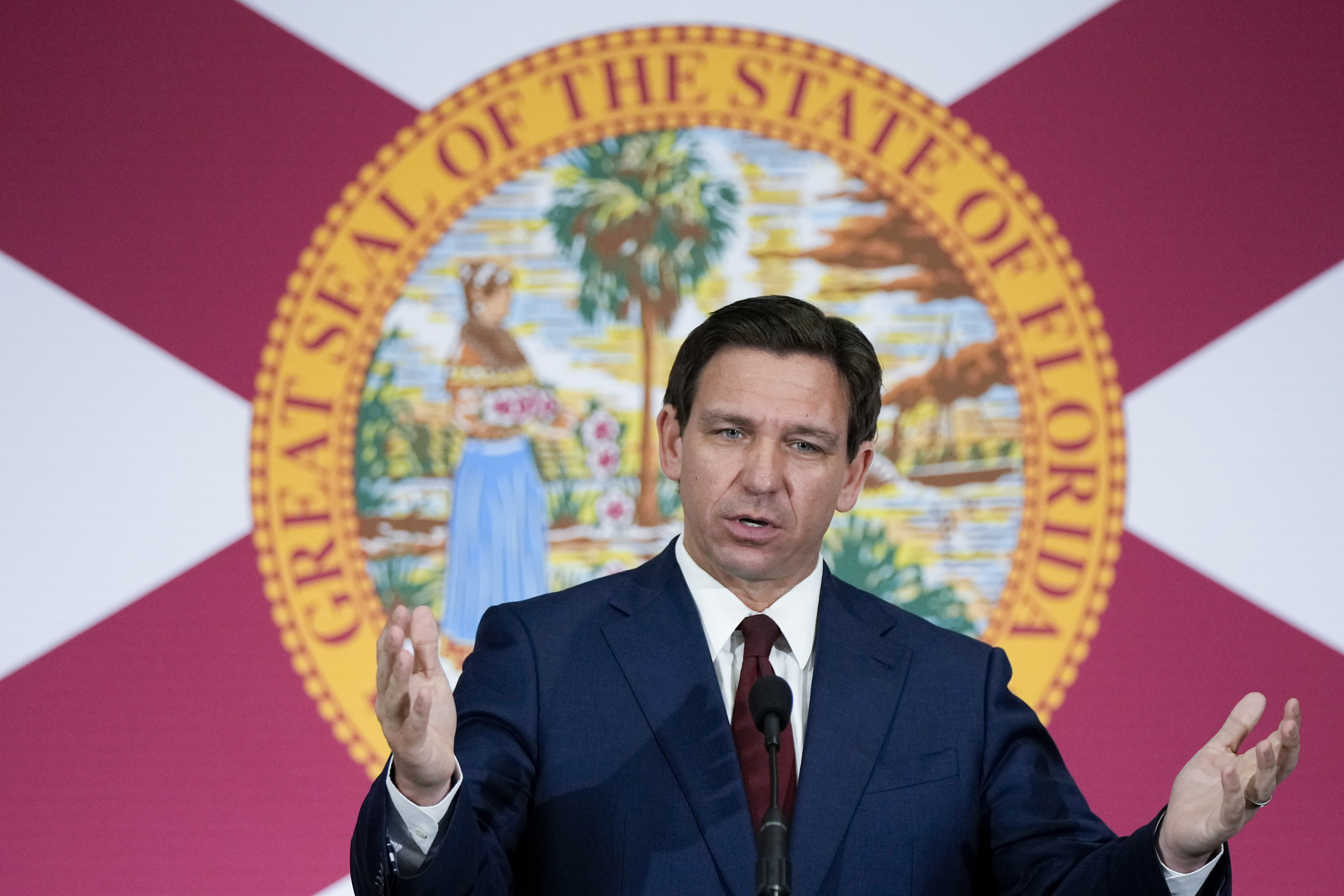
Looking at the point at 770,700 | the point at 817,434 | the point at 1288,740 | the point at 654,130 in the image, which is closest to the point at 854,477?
the point at 817,434

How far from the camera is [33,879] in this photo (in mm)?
2836

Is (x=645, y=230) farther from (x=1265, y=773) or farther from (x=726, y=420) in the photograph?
(x=1265, y=773)

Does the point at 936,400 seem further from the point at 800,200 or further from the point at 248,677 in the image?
the point at 248,677

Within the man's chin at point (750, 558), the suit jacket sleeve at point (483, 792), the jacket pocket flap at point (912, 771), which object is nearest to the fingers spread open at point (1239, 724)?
the jacket pocket flap at point (912, 771)

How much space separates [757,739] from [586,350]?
1311mm

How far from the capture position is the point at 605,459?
9.17ft

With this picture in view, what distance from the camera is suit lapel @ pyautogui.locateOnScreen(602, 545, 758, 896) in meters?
1.59

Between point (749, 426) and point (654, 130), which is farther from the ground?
point (654, 130)

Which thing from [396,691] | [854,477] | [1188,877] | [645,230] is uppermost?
[645,230]

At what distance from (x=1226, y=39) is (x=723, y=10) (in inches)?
44.5

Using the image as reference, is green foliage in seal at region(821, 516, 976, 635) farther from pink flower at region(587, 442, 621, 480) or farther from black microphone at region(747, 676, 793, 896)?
black microphone at region(747, 676, 793, 896)

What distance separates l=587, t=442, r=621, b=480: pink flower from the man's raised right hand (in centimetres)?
144

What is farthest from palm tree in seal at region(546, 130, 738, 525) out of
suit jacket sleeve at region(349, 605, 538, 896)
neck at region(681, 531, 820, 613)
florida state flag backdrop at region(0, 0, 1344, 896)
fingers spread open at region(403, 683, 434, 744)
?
fingers spread open at region(403, 683, 434, 744)

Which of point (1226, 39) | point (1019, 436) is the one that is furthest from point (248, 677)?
point (1226, 39)
